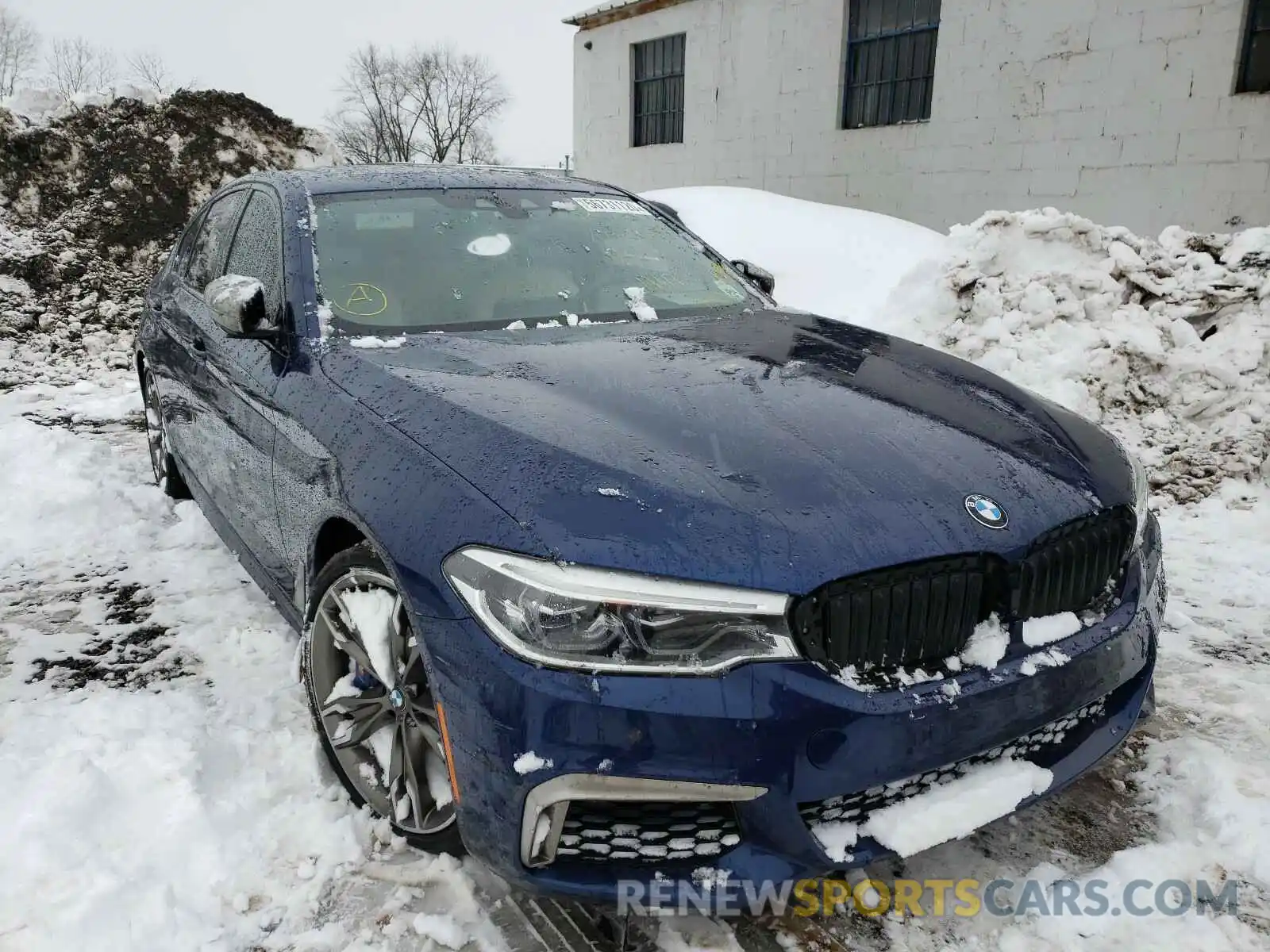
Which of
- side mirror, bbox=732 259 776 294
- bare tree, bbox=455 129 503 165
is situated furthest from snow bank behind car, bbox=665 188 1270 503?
bare tree, bbox=455 129 503 165

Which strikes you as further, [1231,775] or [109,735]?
[109,735]

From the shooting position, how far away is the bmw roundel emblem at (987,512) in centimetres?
182

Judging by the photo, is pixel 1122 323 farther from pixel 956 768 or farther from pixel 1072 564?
pixel 956 768

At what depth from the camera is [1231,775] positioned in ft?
7.95

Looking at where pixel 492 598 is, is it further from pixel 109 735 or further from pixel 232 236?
pixel 232 236

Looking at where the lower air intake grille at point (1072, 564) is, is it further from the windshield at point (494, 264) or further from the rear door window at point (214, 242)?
the rear door window at point (214, 242)

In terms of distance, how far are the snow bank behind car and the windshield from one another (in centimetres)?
279

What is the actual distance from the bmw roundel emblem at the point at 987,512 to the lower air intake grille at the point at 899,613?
0.08 meters

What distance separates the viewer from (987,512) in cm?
185

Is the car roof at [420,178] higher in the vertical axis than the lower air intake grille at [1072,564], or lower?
higher

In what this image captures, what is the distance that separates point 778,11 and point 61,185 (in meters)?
9.03

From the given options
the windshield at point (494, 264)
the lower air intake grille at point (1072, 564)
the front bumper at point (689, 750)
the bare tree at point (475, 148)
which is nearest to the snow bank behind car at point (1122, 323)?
the windshield at point (494, 264)

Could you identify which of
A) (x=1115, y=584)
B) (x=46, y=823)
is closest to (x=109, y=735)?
(x=46, y=823)

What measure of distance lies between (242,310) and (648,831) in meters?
1.84
